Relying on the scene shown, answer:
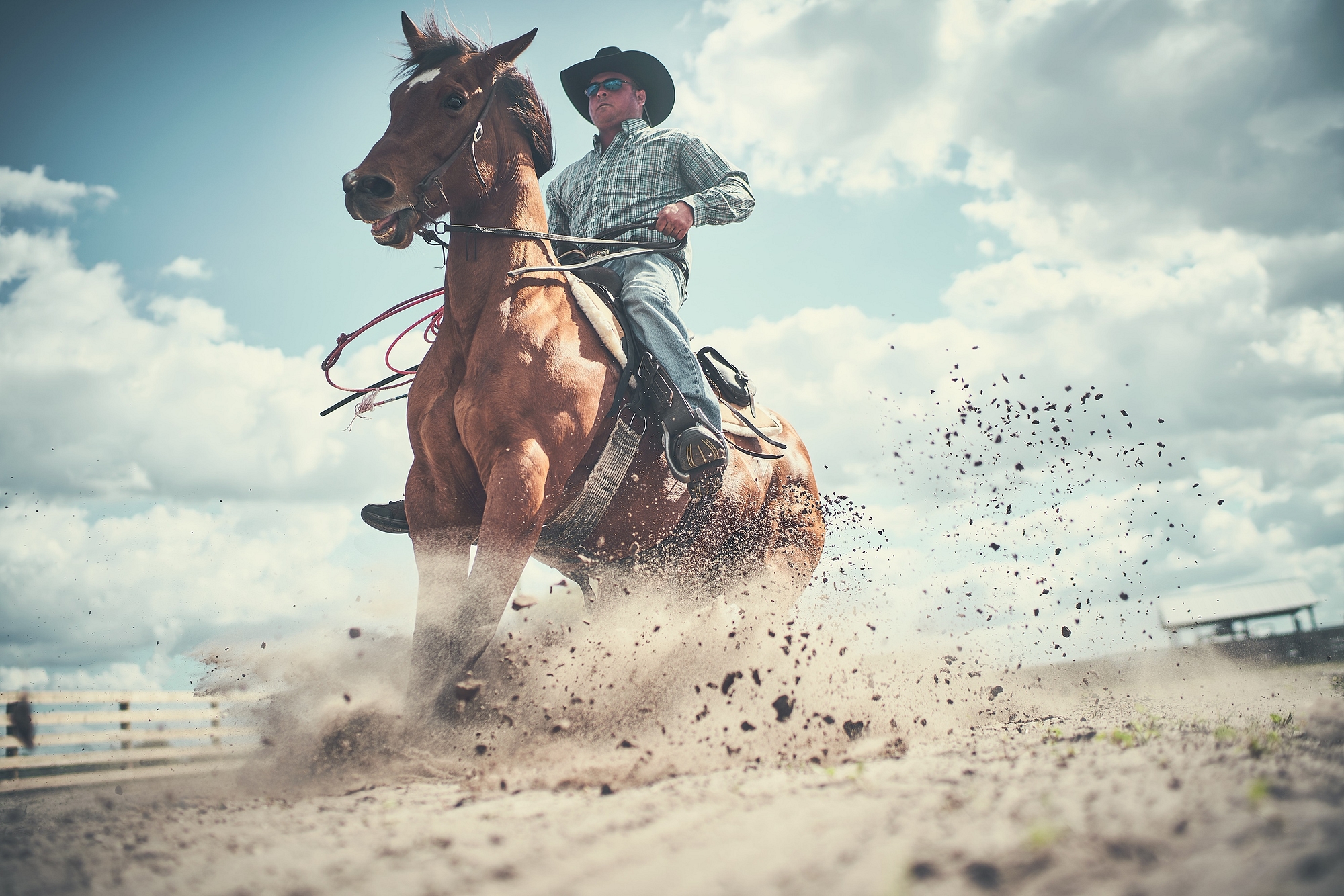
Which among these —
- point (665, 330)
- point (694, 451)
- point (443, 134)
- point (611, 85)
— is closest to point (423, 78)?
point (443, 134)

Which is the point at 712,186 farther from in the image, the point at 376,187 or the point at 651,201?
the point at 376,187

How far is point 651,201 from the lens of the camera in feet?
16.8

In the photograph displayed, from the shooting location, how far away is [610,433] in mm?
4188

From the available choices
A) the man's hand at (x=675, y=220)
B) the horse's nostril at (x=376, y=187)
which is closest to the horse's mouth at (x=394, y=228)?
Answer: the horse's nostril at (x=376, y=187)

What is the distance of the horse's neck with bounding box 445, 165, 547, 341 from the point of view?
400 cm

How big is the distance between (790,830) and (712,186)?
433 cm

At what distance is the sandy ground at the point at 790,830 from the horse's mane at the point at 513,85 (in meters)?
3.56

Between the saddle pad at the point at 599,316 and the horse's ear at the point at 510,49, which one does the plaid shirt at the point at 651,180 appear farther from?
the horse's ear at the point at 510,49

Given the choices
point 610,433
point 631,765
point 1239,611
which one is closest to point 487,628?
point 631,765

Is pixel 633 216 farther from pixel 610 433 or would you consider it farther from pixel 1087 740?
pixel 1087 740

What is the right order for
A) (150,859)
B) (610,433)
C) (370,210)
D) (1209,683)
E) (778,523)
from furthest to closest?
(1209,683)
(778,523)
(610,433)
(370,210)
(150,859)

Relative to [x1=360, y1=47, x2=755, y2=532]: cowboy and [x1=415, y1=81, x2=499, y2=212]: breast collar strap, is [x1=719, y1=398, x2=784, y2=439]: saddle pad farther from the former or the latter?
[x1=415, y1=81, x2=499, y2=212]: breast collar strap

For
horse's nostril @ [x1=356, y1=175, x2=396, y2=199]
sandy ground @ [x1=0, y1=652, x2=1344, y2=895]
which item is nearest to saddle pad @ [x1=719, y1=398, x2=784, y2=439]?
horse's nostril @ [x1=356, y1=175, x2=396, y2=199]

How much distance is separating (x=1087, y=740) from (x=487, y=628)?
2.65 meters
